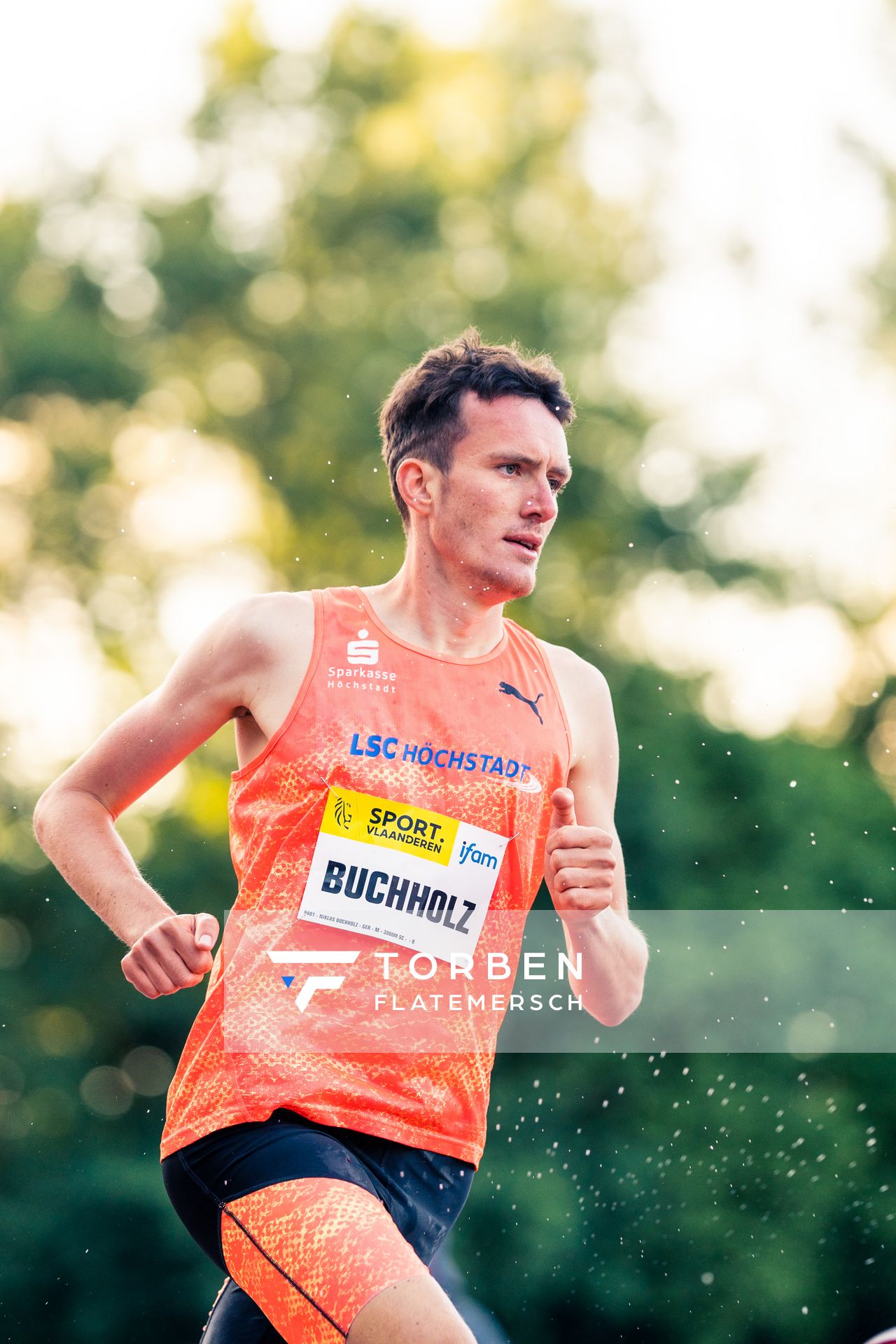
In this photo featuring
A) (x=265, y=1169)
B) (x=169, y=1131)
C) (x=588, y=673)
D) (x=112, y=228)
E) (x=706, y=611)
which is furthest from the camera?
(x=112, y=228)

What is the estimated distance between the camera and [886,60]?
1130 cm

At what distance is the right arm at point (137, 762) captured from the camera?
2549mm

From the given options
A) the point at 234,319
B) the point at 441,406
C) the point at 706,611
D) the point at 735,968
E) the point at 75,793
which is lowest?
the point at 735,968

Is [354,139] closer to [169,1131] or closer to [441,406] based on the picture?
[441,406]

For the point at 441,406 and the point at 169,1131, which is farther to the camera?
the point at 441,406

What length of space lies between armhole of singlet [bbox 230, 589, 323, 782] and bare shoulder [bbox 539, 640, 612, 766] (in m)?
0.44

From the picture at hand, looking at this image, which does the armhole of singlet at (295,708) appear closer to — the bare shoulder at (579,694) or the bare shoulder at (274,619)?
the bare shoulder at (274,619)

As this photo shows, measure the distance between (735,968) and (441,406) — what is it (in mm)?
A: 6110

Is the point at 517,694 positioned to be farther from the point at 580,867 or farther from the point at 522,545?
the point at 580,867

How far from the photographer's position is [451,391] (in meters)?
3.01

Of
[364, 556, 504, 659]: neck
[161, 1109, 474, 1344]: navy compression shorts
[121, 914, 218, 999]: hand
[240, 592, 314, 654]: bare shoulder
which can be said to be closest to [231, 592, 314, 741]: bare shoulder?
[240, 592, 314, 654]: bare shoulder

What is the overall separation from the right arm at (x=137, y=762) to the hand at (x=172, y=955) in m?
0.18

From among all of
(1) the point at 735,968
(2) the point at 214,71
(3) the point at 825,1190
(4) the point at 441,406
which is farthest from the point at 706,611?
(4) the point at 441,406

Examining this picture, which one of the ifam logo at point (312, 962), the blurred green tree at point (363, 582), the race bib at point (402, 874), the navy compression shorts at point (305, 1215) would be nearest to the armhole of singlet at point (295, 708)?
the race bib at point (402, 874)
